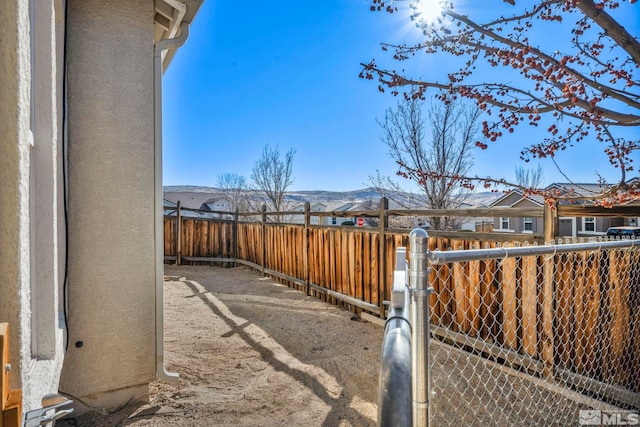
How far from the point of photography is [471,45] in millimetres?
2699

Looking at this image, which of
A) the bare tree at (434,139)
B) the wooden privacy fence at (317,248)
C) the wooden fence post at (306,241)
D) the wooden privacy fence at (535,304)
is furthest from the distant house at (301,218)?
the bare tree at (434,139)

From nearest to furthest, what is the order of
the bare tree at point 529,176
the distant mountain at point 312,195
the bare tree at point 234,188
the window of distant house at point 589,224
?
the window of distant house at point 589,224, the distant mountain at point 312,195, the bare tree at point 529,176, the bare tree at point 234,188

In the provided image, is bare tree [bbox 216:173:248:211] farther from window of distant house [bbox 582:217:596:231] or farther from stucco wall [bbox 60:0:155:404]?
stucco wall [bbox 60:0:155:404]

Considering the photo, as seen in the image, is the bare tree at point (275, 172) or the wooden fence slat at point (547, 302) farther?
the bare tree at point (275, 172)

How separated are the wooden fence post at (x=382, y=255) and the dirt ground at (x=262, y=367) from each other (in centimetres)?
45

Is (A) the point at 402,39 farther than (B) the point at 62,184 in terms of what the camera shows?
Yes

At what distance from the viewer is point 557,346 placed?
3.12 metres

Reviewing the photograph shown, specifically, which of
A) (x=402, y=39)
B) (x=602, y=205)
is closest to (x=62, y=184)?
(x=402, y=39)

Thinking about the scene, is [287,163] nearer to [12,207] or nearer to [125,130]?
[125,130]

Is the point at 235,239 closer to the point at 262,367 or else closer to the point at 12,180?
the point at 262,367

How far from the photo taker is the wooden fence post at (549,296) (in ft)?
10.2

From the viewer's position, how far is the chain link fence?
284 centimetres

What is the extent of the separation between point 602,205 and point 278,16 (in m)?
7.42

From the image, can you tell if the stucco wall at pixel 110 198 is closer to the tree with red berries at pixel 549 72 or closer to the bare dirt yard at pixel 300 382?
the bare dirt yard at pixel 300 382
